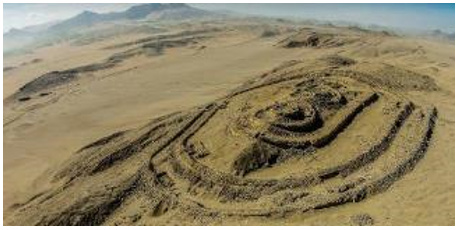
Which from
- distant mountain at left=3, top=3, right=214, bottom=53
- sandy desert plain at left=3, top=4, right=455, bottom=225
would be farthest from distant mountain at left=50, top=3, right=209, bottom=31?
sandy desert plain at left=3, top=4, right=455, bottom=225

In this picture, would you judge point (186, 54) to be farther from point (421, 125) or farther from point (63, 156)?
point (421, 125)

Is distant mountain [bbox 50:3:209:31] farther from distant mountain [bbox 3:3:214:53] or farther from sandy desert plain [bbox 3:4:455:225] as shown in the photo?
sandy desert plain [bbox 3:4:455:225]

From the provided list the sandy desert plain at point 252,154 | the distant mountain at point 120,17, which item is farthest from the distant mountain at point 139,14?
the sandy desert plain at point 252,154

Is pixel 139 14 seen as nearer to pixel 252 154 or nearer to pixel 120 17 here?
pixel 120 17

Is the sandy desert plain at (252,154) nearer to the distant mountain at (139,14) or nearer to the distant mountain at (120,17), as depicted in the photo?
the distant mountain at (120,17)

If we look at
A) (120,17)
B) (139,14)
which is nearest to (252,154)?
(139,14)

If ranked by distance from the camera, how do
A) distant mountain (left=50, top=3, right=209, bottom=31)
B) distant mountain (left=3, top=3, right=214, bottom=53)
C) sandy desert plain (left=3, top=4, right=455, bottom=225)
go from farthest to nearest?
distant mountain (left=50, top=3, right=209, bottom=31), distant mountain (left=3, top=3, right=214, bottom=53), sandy desert plain (left=3, top=4, right=455, bottom=225)

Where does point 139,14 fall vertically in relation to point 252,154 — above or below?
below

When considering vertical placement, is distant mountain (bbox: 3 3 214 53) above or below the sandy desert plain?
below
